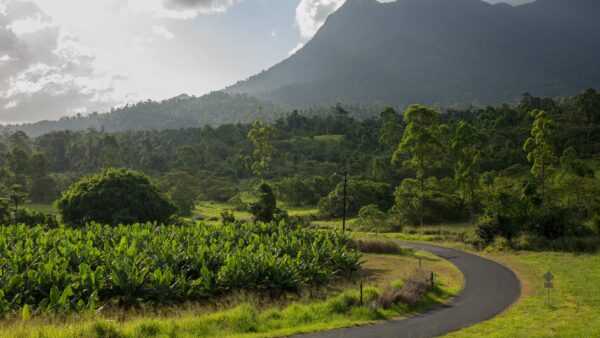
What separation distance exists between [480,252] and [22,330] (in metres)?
35.9

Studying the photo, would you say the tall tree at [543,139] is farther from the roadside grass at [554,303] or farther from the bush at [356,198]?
the bush at [356,198]

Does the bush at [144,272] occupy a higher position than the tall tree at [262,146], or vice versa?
the tall tree at [262,146]

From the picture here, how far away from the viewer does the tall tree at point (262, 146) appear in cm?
10341

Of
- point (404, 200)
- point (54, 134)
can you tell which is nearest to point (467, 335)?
point (404, 200)

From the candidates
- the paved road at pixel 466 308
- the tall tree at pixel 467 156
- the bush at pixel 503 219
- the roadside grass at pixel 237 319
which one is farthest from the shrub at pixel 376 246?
the tall tree at pixel 467 156

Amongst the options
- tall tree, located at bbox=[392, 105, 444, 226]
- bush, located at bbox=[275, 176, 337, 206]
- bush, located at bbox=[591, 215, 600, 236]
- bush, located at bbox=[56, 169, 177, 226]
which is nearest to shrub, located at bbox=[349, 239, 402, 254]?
tall tree, located at bbox=[392, 105, 444, 226]

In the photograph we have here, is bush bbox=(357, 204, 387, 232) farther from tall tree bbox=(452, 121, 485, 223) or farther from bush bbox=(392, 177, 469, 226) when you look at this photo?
tall tree bbox=(452, 121, 485, 223)

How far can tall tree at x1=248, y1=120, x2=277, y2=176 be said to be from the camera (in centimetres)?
10341

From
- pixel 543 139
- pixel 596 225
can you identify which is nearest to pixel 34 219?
pixel 596 225

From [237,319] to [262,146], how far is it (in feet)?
318

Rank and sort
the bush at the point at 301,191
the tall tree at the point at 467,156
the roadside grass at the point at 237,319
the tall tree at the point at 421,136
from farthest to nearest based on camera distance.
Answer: the bush at the point at 301,191 < the tall tree at the point at 467,156 < the tall tree at the point at 421,136 < the roadside grass at the point at 237,319

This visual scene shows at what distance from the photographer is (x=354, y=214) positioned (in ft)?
238

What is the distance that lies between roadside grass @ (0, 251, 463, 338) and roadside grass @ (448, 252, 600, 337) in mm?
3688

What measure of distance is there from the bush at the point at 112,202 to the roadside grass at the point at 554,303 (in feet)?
108
